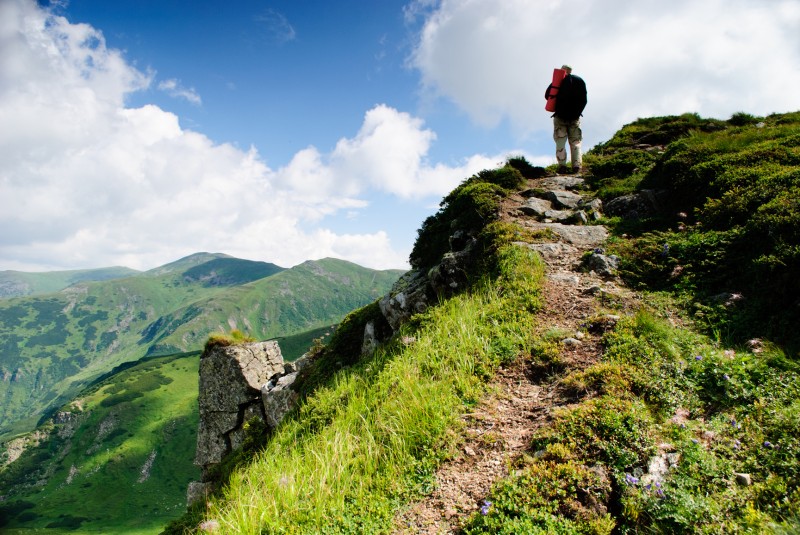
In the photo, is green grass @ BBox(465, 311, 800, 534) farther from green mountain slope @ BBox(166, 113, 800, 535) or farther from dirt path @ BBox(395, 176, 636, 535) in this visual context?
dirt path @ BBox(395, 176, 636, 535)

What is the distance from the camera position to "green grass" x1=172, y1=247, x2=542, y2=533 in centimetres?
526

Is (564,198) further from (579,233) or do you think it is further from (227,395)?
(227,395)

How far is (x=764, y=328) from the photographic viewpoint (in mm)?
6730

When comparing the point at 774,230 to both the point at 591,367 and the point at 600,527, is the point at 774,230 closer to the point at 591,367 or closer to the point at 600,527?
the point at 591,367

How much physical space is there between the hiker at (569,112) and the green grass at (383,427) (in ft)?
41.0

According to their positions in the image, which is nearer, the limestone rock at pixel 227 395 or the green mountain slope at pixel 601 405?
the green mountain slope at pixel 601 405

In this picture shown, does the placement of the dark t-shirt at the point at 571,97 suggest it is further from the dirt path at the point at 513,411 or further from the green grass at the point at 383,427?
the green grass at the point at 383,427

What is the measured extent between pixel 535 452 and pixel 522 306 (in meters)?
4.09

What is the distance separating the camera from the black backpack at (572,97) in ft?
61.0

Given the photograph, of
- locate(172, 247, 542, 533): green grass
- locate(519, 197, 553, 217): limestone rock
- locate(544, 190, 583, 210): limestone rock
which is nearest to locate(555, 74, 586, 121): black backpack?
locate(544, 190, 583, 210): limestone rock

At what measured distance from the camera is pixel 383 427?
20.7 ft

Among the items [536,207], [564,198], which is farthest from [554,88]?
[536,207]

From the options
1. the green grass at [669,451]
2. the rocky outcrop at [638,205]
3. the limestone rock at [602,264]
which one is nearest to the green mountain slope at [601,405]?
the green grass at [669,451]

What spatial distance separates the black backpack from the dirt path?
1114 centimetres
